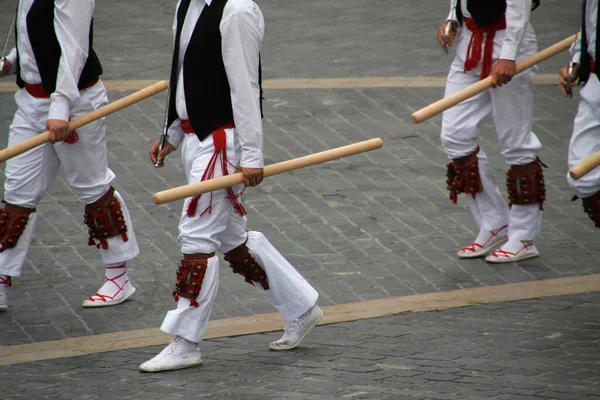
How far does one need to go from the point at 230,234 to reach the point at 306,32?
793cm

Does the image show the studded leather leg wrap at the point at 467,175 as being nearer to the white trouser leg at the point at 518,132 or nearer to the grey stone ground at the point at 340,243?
the white trouser leg at the point at 518,132

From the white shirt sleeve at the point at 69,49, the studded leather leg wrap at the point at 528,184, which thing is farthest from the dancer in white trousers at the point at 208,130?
the studded leather leg wrap at the point at 528,184

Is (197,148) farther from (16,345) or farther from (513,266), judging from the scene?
(513,266)

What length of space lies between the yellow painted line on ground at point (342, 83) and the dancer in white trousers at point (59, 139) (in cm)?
443

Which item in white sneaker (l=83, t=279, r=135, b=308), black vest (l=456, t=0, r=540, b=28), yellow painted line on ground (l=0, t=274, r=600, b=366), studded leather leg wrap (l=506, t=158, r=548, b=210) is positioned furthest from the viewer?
studded leather leg wrap (l=506, t=158, r=548, b=210)

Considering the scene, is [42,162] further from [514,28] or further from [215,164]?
[514,28]

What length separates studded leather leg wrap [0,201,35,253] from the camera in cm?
698

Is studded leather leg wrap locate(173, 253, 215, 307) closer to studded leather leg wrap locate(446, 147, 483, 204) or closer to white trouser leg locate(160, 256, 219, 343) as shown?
white trouser leg locate(160, 256, 219, 343)

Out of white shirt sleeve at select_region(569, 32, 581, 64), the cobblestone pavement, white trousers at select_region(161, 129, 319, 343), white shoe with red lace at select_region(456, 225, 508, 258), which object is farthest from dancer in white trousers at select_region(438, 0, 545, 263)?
white trousers at select_region(161, 129, 319, 343)

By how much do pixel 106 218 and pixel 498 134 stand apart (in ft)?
8.28

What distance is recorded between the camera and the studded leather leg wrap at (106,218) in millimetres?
7199

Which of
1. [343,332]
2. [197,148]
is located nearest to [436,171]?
[343,332]

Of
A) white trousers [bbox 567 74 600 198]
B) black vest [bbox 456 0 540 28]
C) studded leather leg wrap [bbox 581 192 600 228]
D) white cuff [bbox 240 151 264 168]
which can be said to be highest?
black vest [bbox 456 0 540 28]

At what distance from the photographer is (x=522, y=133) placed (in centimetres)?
774
